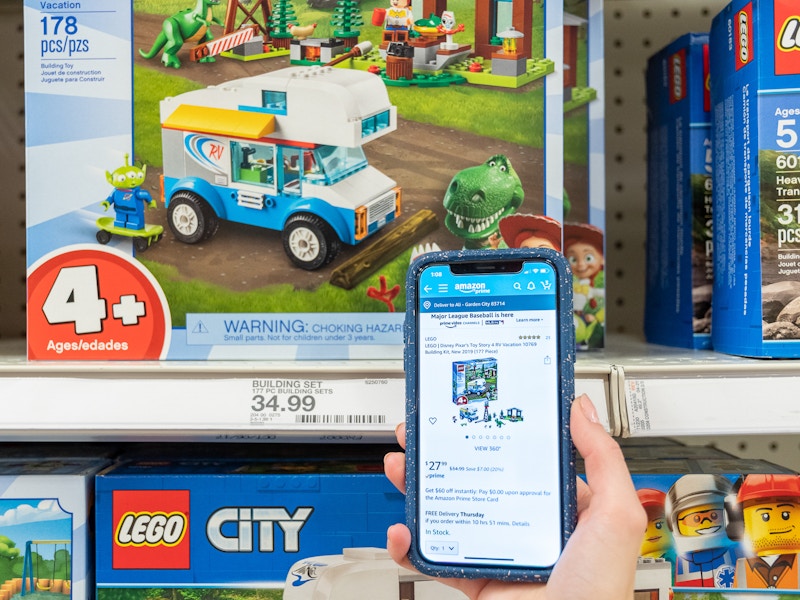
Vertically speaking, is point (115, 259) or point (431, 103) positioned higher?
point (431, 103)

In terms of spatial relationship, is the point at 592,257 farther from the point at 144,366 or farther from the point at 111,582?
the point at 111,582

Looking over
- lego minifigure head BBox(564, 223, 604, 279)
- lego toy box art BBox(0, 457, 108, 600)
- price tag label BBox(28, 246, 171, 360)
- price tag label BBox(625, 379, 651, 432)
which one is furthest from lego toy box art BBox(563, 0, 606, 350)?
lego toy box art BBox(0, 457, 108, 600)

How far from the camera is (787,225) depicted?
25.2 inches

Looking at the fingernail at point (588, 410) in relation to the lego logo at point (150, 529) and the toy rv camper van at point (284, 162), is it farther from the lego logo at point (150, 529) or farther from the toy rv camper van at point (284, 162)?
the lego logo at point (150, 529)

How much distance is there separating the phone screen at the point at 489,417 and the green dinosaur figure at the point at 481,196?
125mm

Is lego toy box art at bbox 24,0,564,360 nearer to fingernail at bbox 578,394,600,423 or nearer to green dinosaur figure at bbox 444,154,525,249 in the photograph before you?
green dinosaur figure at bbox 444,154,525,249

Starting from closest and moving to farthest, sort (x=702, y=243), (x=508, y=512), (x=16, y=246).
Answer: (x=508, y=512), (x=702, y=243), (x=16, y=246)

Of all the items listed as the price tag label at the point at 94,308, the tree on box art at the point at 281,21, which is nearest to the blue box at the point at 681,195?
the tree on box art at the point at 281,21

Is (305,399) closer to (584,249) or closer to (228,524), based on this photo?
(228,524)

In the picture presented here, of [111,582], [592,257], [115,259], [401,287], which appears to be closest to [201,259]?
[115,259]

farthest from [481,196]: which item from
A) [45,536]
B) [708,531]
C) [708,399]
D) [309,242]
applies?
[45,536]

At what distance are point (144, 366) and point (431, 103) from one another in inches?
14.2

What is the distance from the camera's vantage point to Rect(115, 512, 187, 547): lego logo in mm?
658

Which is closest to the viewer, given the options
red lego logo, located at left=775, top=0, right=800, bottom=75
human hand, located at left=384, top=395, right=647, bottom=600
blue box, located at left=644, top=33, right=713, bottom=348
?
human hand, located at left=384, top=395, right=647, bottom=600
